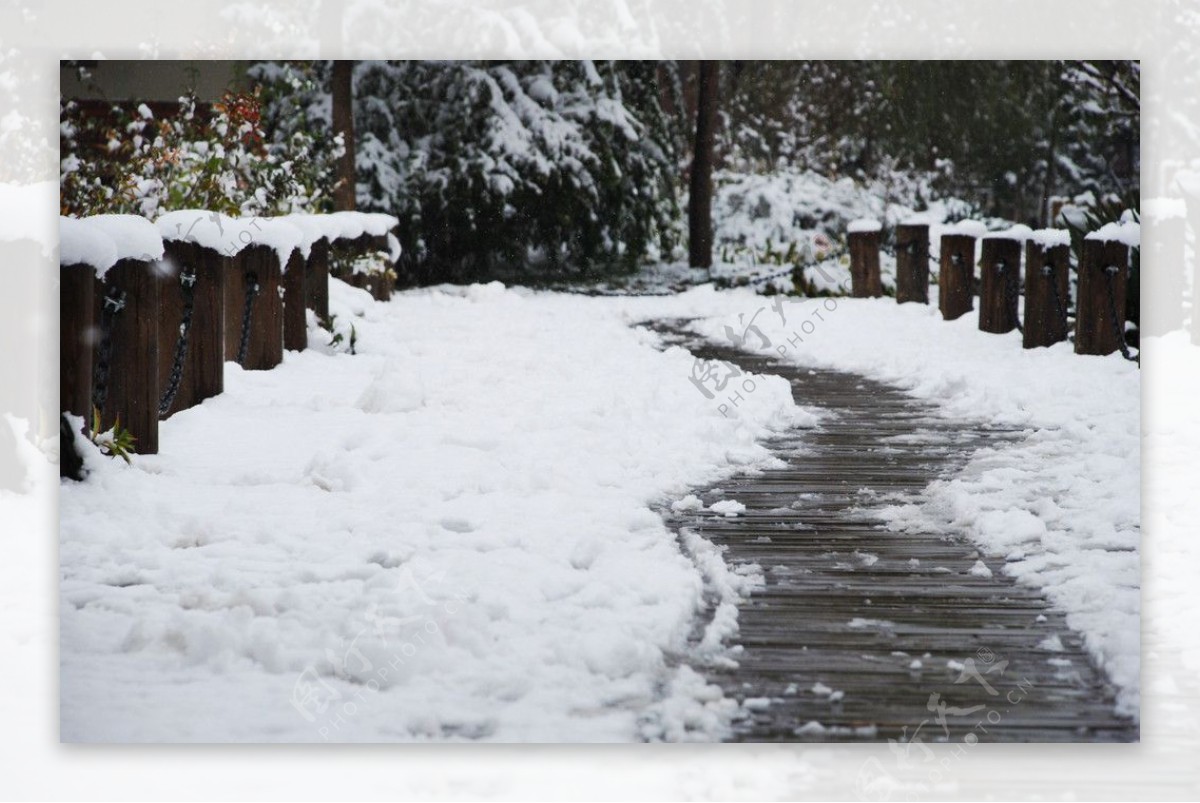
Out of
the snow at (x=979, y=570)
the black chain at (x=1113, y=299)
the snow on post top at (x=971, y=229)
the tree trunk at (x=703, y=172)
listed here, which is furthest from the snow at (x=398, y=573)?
the tree trunk at (x=703, y=172)

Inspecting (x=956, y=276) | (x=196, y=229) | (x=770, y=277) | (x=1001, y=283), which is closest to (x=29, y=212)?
(x=196, y=229)

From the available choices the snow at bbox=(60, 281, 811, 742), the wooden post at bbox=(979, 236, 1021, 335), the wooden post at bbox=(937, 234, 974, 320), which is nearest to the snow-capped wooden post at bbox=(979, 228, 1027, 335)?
the wooden post at bbox=(979, 236, 1021, 335)

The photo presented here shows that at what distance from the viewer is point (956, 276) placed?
8062 millimetres

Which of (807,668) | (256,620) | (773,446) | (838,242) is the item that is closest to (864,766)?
(807,668)

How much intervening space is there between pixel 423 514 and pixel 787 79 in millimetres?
8915

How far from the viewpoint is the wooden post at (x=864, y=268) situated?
969cm

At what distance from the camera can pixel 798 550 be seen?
3.41 meters

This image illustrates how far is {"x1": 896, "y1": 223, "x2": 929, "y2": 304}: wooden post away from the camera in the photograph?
8906 mm

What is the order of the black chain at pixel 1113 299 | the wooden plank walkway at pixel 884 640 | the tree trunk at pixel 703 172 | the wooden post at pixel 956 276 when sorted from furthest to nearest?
the tree trunk at pixel 703 172
the wooden post at pixel 956 276
the black chain at pixel 1113 299
the wooden plank walkway at pixel 884 640

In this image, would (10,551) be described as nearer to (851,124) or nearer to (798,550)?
(798,550)

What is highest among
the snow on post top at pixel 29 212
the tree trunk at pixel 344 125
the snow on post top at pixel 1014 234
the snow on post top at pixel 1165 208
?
the tree trunk at pixel 344 125

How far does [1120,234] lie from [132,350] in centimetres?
421

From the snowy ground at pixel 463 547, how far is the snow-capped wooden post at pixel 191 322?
0.10 meters

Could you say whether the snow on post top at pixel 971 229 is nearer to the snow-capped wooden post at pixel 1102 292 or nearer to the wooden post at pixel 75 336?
the snow-capped wooden post at pixel 1102 292
